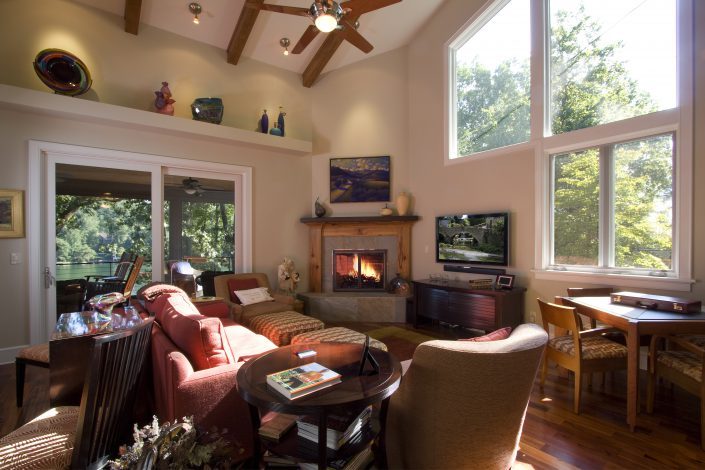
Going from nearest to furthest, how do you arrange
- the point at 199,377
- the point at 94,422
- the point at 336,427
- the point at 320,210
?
the point at 94,422 → the point at 336,427 → the point at 199,377 → the point at 320,210

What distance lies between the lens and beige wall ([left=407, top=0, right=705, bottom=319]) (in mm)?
2930

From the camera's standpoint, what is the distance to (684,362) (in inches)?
93.0

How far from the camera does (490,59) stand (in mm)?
4812

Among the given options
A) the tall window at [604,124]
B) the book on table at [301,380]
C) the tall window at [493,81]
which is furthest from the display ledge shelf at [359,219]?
the book on table at [301,380]

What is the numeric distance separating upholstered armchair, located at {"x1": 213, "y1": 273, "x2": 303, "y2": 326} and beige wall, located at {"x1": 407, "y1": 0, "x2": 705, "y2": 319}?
224 cm

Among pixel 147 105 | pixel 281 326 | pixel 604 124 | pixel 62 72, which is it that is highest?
pixel 62 72

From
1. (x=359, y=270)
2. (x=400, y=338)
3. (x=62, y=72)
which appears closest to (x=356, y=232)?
(x=359, y=270)

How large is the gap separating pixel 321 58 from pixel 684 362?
5.79 meters

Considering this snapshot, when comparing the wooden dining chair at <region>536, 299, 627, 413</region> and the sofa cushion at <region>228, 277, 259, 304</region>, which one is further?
the sofa cushion at <region>228, 277, 259, 304</region>

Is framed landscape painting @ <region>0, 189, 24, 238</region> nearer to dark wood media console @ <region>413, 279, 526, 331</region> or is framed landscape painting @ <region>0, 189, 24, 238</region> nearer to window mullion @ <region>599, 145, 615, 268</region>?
dark wood media console @ <region>413, 279, 526, 331</region>

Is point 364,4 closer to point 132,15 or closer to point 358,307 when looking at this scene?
point 132,15

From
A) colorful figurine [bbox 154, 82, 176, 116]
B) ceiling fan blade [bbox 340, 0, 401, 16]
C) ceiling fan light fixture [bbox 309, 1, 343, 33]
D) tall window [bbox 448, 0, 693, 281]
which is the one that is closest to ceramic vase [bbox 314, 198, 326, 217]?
colorful figurine [bbox 154, 82, 176, 116]

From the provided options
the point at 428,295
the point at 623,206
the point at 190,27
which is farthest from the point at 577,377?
the point at 190,27

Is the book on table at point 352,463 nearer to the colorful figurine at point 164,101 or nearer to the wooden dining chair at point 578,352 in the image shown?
the wooden dining chair at point 578,352
